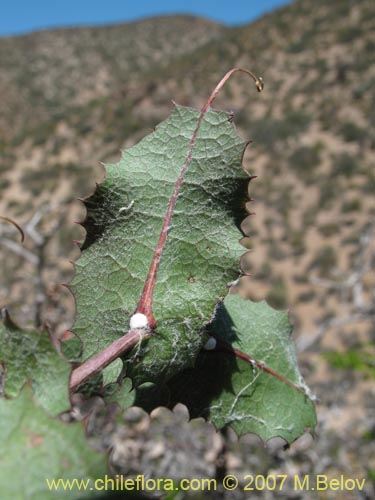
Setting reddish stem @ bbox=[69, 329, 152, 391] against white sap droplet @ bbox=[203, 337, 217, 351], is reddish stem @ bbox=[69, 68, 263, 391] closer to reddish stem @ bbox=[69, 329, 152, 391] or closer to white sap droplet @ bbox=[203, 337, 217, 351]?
reddish stem @ bbox=[69, 329, 152, 391]

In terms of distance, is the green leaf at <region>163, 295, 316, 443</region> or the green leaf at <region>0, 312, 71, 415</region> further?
the green leaf at <region>163, 295, 316, 443</region>

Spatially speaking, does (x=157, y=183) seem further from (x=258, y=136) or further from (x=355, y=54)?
(x=355, y=54)

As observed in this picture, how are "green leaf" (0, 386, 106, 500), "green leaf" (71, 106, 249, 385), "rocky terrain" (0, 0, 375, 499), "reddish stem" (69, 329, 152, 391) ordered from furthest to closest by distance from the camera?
"rocky terrain" (0, 0, 375, 499)
"green leaf" (71, 106, 249, 385)
"reddish stem" (69, 329, 152, 391)
"green leaf" (0, 386, 106, 500)

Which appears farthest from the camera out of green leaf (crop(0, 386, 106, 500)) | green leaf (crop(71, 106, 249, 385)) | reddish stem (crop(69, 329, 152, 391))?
green leaf (crop(71, 106, 249, 385))

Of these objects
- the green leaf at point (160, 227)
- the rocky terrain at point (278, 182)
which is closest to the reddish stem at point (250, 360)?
the green leaf at point (160, 227)

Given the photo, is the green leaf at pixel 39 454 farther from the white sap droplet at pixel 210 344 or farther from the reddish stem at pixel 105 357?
the white sap droplet at pixel 210 344

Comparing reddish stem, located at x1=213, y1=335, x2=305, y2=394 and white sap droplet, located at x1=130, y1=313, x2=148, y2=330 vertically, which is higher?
white sap droplet, located at x1=130, y1=313, x2=148, y2=330

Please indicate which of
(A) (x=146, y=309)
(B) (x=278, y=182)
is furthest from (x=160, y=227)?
(B) (x=278, y=182)

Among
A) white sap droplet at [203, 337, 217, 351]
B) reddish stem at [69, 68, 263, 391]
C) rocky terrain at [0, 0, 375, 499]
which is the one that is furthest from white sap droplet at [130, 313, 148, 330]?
rocky terrain at [0, 0, 375, 499]
